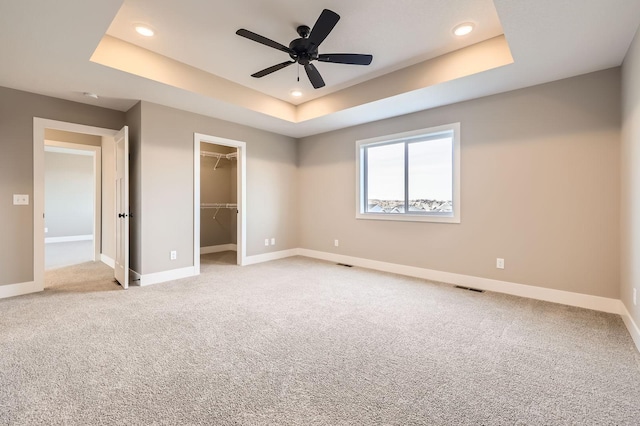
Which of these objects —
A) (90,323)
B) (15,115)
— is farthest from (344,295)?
(15,115)

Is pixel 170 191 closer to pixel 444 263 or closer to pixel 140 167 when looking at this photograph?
pixel 140 167

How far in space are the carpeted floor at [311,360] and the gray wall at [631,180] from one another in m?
0.44

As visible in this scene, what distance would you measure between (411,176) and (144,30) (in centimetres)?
387

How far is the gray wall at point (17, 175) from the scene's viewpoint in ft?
11.3

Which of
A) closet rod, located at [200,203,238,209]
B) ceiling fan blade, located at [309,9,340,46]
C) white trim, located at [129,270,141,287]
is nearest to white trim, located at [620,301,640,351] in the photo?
ceiling fan blade, located at [309,9,340,46]

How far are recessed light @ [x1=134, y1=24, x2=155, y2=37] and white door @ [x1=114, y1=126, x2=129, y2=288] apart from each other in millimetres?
1391

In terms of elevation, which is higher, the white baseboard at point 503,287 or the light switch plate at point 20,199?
the light switch plate at point 20,199

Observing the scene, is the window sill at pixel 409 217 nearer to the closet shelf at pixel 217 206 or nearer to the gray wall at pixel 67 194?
the closet shelf at pixel 217 206

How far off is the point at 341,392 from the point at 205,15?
3.24 metres

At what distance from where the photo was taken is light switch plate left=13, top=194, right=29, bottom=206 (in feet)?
11.7

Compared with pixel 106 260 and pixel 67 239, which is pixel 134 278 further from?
pixel 67 239

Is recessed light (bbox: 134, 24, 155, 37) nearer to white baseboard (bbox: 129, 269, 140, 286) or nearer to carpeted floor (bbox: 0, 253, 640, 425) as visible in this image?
carpeted floor (bbox: 0, 253, 640, 425)

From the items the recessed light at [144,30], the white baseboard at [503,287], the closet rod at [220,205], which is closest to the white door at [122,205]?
the recessed light at [144,30]

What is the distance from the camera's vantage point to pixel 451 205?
4180 mm
